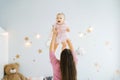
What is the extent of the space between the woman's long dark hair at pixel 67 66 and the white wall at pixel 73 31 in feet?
4.16

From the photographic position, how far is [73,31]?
290 cm

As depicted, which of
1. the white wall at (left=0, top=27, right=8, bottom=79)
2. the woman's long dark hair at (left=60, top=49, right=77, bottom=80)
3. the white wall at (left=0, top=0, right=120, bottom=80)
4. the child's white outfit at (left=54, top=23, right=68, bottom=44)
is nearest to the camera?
the woman's long dark hair at (left=60, top=49, right=77, bottom=80)

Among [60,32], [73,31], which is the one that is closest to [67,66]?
[60,32]

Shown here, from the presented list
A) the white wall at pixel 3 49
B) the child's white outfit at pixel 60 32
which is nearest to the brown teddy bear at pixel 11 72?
the white wall at pixel 3 49

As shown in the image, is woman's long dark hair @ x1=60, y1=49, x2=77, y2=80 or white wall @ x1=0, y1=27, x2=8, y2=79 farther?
white wall @ x1=0, y1=27, x2=8, y2=79

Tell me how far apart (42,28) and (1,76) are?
0.83m

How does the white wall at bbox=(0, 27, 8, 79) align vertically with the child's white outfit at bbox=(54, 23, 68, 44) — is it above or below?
below

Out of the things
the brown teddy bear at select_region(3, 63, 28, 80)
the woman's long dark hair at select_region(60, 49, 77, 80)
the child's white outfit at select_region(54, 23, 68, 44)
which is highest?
the child's white outfit at select_region(54, 23, 68, 44)

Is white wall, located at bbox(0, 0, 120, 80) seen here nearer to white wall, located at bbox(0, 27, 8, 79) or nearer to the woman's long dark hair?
white wall, located at bbox(0, 27, 8, 79)

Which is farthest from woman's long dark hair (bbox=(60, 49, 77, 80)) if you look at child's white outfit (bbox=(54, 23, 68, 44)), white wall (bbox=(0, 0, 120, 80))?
white wall (bbox=(0, 0, 120, 80))

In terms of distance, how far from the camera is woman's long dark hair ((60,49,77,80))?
1612 mm

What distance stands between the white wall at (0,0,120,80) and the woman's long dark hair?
1267 mm

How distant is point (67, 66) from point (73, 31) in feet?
4.36

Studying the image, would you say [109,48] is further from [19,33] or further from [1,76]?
[1,76]
